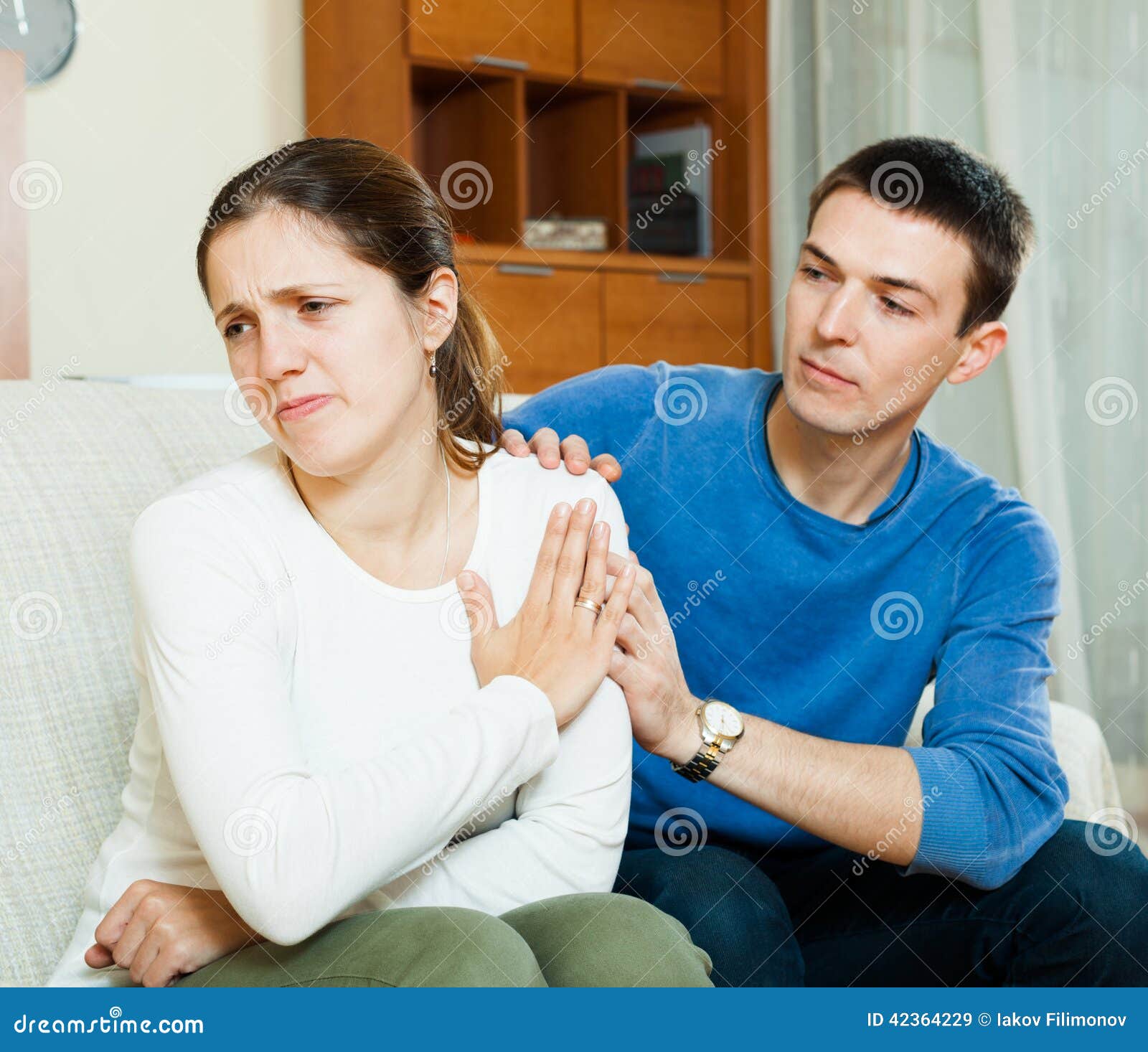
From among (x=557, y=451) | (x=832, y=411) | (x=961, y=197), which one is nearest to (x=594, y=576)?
(x=557, y=451)

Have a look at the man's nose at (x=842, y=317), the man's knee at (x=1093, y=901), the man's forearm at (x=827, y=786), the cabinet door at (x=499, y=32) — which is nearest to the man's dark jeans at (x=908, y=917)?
the man's knee at (x=1093, y=901)

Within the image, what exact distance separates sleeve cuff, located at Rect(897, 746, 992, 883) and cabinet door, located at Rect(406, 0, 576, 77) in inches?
98.4

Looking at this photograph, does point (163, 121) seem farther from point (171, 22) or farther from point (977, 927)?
point (977, 927)

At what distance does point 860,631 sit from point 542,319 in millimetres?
2090

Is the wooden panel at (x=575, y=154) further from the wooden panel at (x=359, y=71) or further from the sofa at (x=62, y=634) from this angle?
the sofa at (x=62, y=634)

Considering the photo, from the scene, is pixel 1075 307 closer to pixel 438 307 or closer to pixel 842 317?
pixel 842 317

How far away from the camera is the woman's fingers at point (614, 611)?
1142 millimetres

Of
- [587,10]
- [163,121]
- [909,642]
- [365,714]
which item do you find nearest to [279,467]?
[365,714]

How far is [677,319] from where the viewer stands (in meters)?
3.66

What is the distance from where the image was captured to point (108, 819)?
3.97ft

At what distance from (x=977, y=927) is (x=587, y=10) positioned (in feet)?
9.21

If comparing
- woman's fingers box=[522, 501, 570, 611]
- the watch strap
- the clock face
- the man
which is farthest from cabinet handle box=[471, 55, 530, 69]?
the watch strap

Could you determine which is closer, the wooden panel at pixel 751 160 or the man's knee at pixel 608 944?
the man's knee at pixel 608 944

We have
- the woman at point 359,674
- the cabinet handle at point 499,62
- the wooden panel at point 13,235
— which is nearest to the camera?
the woman at point 359,674
